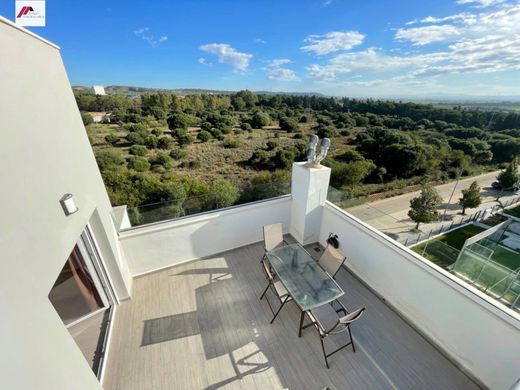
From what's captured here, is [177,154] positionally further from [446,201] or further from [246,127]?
[446,201]

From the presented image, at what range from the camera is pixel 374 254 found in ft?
10.8

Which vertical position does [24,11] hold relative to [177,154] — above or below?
above

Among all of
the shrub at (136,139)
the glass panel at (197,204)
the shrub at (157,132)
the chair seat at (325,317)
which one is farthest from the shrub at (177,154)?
the chair seat at (325,317)

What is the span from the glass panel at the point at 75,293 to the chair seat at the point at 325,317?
9.57ft

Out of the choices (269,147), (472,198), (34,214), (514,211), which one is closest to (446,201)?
(472,198)

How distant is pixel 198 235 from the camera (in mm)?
3869

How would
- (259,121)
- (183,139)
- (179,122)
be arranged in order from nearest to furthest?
(183,139) → (179,122) → (259,121)

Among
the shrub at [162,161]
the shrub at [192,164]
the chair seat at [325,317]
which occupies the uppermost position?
the chair seat at [325,317]

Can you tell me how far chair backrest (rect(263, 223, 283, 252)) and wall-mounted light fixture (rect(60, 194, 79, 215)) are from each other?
8.00 ft

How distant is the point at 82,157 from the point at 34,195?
1217 millimetres

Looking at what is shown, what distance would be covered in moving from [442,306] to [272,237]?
2.31 meters

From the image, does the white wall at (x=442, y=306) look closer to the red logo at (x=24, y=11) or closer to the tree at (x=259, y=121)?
the red logo at (x=24, y=11)

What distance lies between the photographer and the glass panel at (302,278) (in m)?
2.65

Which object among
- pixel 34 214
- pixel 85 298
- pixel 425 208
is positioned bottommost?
pixel 425 208
